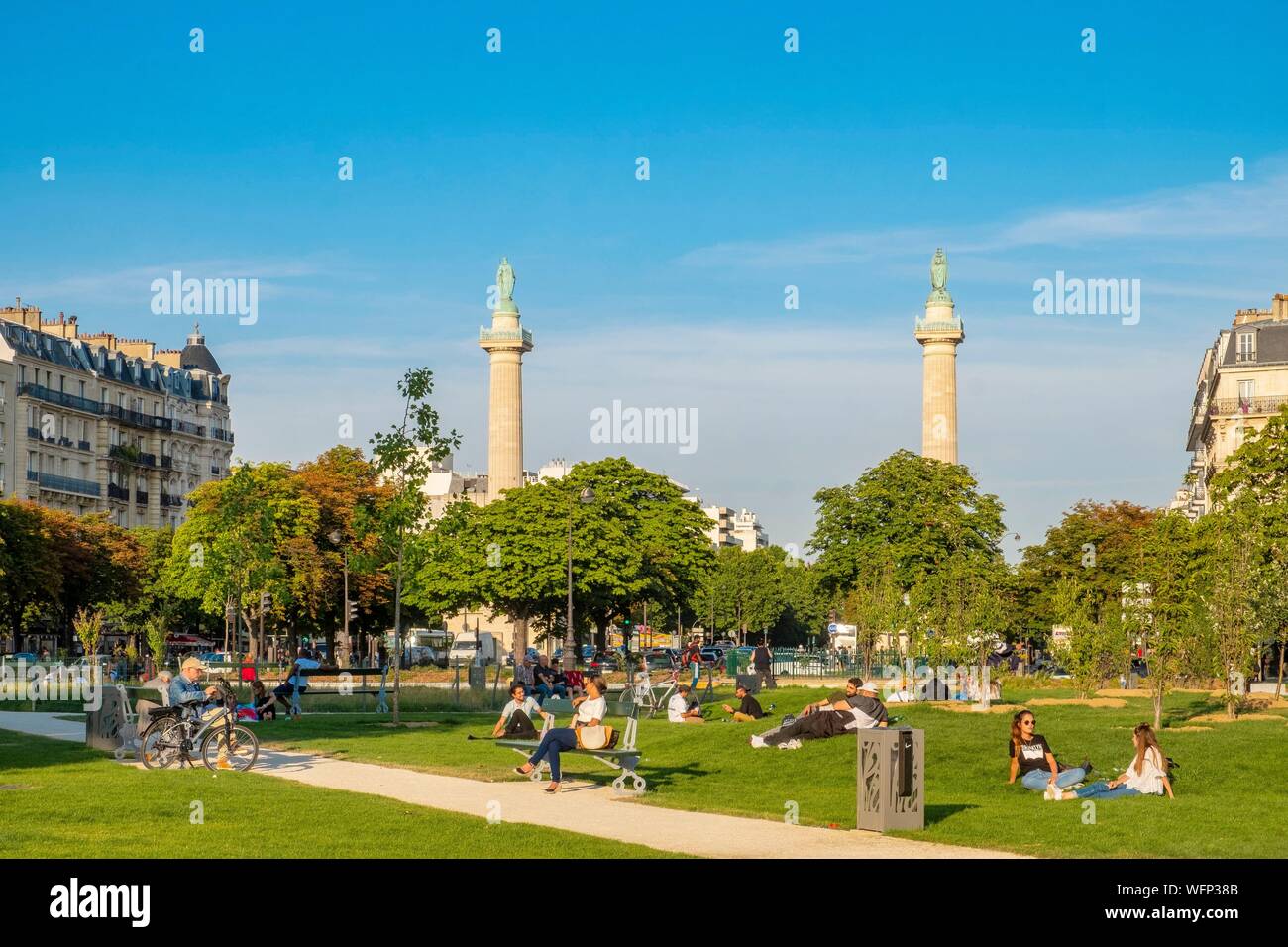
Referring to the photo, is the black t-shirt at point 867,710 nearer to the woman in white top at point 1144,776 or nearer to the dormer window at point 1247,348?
the woman in white top at point 1144,776

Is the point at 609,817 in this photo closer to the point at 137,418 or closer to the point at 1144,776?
the point at 1144,776

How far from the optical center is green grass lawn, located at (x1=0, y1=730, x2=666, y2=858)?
45.2 ft

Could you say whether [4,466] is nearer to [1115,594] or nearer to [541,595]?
[541,595]

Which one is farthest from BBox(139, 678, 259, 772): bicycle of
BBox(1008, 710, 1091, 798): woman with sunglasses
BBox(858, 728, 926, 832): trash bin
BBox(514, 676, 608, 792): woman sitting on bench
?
BBox(1008, 710, 1091, 798): woman with sunglasses

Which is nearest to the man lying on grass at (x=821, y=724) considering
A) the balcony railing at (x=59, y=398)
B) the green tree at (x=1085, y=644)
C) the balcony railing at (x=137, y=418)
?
the green tree at (x=1085, y=644)

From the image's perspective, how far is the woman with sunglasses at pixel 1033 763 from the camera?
63.4 feet

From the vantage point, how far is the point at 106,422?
106 metres

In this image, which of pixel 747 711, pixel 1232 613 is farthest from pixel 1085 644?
pixel 747 711

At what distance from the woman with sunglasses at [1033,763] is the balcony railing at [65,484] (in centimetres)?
8482

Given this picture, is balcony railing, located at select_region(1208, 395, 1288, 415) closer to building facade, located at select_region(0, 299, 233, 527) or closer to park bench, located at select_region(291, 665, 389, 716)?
park bench, located at select_region(291, 665, 389, 716)

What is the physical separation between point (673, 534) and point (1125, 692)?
4195 centimetres

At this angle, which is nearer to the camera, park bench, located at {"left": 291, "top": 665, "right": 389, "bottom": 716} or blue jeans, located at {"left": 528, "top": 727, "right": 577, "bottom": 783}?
blue jeans, located at {"left": 528, "top": 727, "right": 577, "bottom": 783}

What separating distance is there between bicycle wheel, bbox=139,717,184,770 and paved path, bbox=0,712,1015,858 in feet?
3.55
